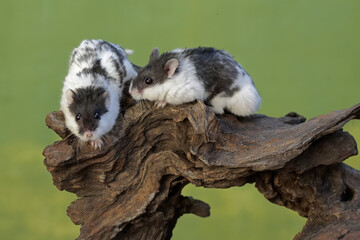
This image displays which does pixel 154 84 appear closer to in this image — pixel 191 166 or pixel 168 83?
pixel 168 83

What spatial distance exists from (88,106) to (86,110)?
5cm

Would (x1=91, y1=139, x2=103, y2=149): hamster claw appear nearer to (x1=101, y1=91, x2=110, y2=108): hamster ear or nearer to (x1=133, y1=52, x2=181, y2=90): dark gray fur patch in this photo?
(x1=101, y1=91, x2=110, y2=108): hamster ear

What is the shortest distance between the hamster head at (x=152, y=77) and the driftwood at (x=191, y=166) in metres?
0.12

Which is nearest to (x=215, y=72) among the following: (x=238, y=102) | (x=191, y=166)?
(x=238, y=102)

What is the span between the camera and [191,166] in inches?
159

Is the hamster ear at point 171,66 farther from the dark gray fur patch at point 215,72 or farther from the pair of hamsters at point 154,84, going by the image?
the dark gray fur patch at point 215,72

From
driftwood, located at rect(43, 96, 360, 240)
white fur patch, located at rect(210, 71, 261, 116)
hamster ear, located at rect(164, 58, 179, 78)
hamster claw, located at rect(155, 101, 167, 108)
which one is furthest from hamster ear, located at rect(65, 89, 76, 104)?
white fur patch, located at rect(210, 71, 261, 116)

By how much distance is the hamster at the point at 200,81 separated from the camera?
434cm

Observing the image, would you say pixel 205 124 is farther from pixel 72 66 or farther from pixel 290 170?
pixel 72 66

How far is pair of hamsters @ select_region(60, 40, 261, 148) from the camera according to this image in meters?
4.08

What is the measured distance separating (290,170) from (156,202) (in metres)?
1.25

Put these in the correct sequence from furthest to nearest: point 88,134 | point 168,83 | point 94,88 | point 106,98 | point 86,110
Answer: point 168,83
point 94,88
point 106,98
point 86,110
point 88,134

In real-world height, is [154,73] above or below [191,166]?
above

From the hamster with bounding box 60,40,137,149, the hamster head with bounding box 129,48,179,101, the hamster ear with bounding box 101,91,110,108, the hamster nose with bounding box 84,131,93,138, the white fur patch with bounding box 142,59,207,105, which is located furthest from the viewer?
the hamster head with bounding box 129,48,179,101
